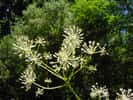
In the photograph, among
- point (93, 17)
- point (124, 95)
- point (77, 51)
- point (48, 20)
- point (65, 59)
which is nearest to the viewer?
point (124, 95)

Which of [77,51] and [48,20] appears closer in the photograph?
[77,51]

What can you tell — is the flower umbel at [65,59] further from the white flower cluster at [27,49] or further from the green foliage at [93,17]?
the green foliage at [93,17]

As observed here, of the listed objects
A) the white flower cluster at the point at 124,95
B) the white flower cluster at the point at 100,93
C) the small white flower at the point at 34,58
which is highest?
the small white flower at the point at 34,58

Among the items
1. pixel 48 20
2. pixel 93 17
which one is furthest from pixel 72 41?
pixel 93 17

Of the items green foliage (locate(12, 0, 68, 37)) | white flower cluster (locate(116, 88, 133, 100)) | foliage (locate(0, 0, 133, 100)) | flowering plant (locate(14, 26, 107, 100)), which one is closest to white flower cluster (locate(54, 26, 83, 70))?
flowering plant (locate(14, 26, 107, 100))

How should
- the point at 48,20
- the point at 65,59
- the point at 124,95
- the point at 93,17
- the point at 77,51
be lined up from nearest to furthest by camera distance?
the point at 124,95
the point at 65,59
the point at 77,51
the point at 48,20
the point at 93,17

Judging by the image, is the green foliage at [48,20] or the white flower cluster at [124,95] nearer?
the white flower cluster at [124,95]

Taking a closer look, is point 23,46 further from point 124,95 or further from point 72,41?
point 124,95

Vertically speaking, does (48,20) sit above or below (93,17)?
below

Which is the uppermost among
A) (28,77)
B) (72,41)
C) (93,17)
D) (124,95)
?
(93,17)

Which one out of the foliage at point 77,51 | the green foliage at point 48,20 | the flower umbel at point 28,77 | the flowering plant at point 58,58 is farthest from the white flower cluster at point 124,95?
the green foliage at point 48,20

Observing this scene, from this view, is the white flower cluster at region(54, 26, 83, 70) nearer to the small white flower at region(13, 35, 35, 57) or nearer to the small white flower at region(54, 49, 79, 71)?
the small white flower at region(54, 49, 79, 71)

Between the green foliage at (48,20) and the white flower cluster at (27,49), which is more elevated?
the green foliage at (48,20)

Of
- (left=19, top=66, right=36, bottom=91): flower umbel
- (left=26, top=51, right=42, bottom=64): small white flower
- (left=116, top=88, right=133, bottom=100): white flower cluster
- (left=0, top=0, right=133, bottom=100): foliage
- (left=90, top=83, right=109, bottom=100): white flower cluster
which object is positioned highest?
(left=0, top=0, right=133, bottom=100): foliage
